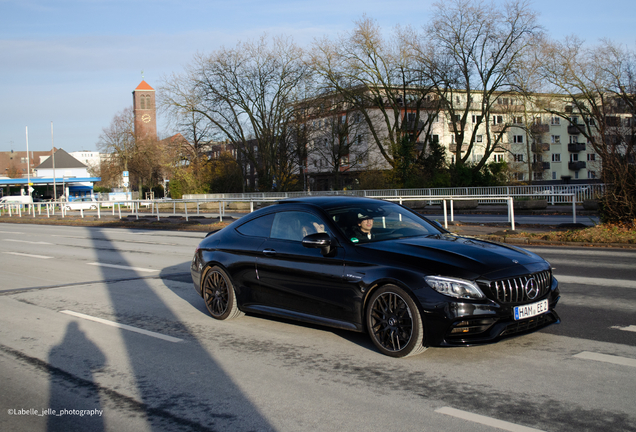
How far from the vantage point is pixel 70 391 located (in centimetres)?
488

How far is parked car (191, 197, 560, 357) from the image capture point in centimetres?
501

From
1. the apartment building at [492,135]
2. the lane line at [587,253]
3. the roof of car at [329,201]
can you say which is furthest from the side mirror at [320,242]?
the apartment building at [492,135]

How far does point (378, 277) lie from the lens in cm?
541

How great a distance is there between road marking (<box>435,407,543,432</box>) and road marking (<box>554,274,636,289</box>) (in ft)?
20.0

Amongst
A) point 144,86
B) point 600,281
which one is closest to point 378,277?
point 600,281

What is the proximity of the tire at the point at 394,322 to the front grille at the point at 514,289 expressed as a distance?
2.35 feet

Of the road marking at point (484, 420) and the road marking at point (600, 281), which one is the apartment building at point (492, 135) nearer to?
the road marking at point (600, 281)

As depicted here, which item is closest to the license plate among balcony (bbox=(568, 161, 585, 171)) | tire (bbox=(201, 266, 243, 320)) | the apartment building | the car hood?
the car hood

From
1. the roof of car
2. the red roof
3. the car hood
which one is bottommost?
the car hood

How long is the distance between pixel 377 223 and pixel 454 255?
1.19 m

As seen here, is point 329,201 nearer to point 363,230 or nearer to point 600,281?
point 363,230

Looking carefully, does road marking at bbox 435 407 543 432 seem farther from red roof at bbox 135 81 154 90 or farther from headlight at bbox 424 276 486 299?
red roof at bbox 135 81 154 90

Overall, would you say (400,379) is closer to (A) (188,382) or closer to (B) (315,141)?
(A) (188,382)

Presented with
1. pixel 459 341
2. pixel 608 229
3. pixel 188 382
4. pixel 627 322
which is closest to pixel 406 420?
pixel 459 341
